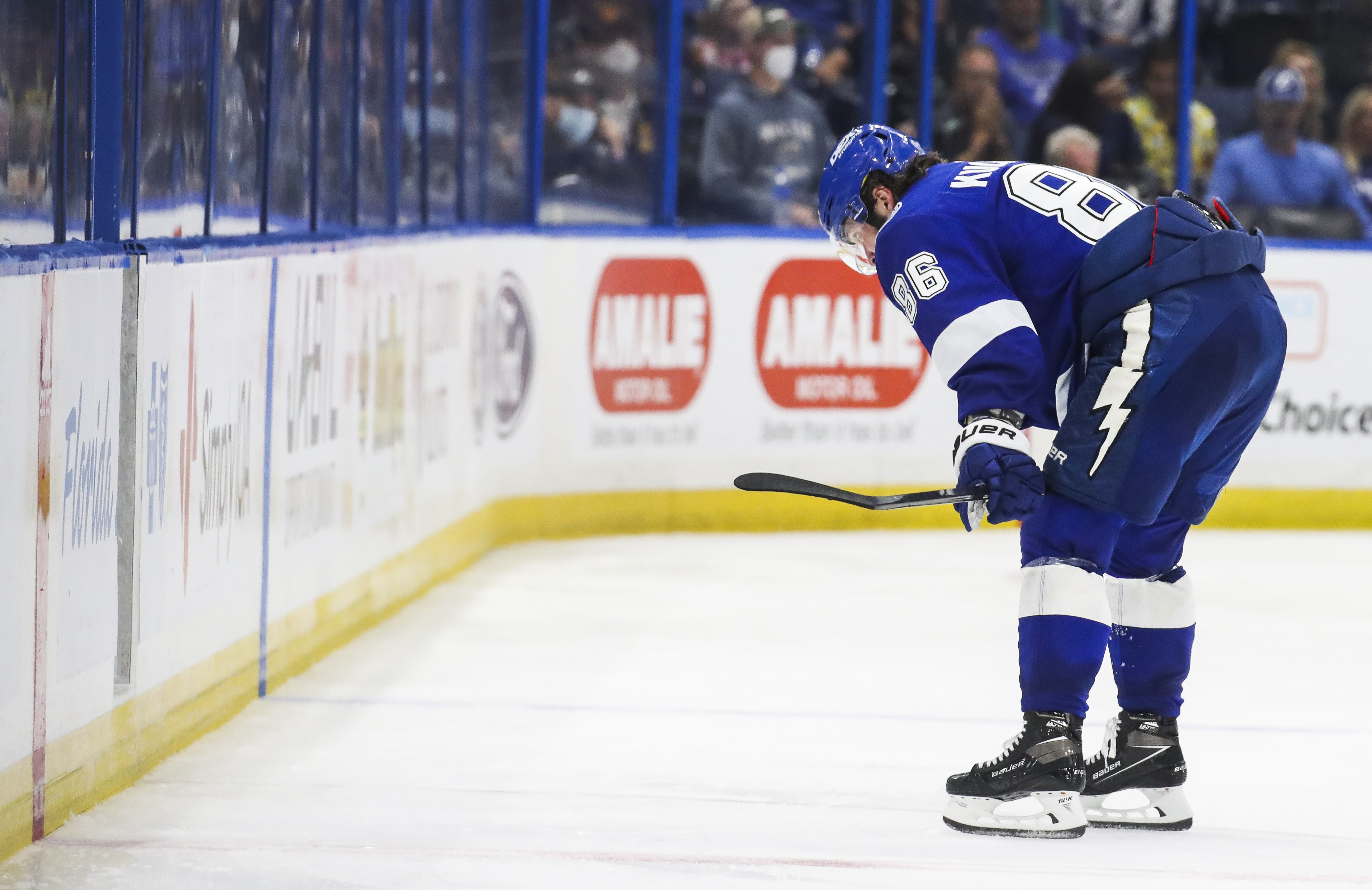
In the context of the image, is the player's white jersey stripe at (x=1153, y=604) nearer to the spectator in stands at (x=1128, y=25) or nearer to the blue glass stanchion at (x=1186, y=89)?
the blue glass stanchion at (x=1186, y=89)

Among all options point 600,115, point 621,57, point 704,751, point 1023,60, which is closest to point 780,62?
point 621,57

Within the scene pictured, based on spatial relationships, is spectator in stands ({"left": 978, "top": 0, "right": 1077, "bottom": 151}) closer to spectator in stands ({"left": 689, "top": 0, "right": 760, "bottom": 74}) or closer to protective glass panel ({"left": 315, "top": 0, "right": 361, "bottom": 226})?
spectator in stands ({"left": 689, "top": 0, "right": 760, "bottom": 74})

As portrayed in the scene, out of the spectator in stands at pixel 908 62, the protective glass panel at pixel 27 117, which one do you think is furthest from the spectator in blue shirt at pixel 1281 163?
the protective glass panel at pixel 27 117

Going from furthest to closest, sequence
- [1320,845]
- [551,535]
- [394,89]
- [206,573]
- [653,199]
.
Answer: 1. [653,199]
2. [551,535]
3. [394,89]
4. [206,573]
5. [1320,845]

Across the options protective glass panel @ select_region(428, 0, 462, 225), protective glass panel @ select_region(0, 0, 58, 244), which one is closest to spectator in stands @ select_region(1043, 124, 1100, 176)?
protective glass panel @ select_region(428, 0, 462, 225)

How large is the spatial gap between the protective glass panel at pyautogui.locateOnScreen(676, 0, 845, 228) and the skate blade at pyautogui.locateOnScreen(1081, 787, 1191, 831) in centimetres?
485

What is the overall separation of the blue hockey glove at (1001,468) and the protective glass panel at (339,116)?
272 cm

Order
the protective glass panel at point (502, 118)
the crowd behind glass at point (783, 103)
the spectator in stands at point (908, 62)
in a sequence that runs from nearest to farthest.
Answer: the crowd behind glass at point (783, 103), the protective glass panel at point (502, 118), the spectator in stands at point (908, 62)

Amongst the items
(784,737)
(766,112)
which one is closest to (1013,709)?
(784,737)

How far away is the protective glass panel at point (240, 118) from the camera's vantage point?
4.55 metres

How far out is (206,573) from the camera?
4082 millimetres

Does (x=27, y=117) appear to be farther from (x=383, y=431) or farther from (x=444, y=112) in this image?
(x=444, y=112)

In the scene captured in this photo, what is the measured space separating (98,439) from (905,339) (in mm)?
4990

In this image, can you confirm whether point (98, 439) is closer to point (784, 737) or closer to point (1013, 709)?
point (784, 737)
